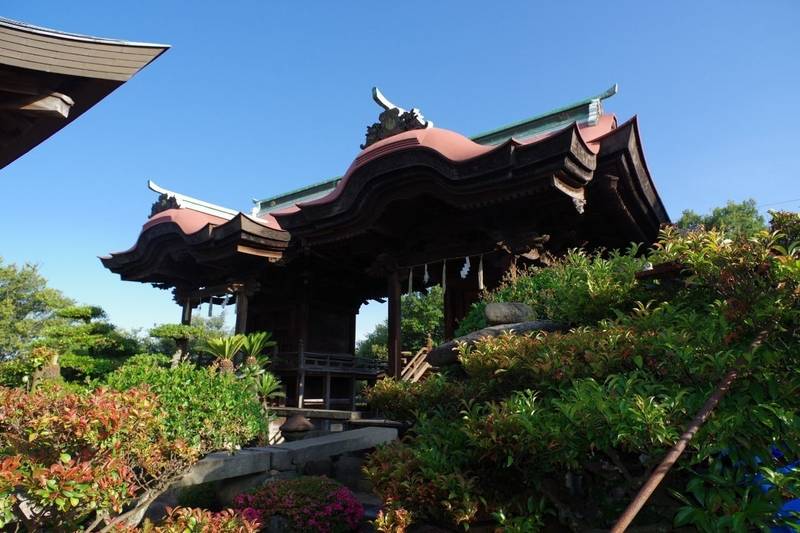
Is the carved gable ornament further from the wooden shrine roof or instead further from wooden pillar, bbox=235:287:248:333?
wooden pillar, bbox=235:287:248:333

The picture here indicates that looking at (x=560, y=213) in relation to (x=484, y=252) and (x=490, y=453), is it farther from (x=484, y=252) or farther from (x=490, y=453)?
(x=490, y=453)

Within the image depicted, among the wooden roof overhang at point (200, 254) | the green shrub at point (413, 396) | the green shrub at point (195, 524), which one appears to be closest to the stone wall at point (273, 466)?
the green shrub at point (195, 524)

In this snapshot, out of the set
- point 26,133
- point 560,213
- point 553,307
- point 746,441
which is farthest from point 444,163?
point 746,441

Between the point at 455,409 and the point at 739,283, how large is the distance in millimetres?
2386

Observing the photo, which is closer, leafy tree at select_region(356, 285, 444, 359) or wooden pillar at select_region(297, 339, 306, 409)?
wooden pillar at select_region(297, 339, 306, 409)

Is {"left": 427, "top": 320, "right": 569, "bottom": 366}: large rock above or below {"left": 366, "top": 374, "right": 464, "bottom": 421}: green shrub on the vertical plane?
above

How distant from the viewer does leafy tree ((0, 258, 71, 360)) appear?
105ft

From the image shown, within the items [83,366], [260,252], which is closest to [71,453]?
[260,252]

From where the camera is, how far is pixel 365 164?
942 centimetres

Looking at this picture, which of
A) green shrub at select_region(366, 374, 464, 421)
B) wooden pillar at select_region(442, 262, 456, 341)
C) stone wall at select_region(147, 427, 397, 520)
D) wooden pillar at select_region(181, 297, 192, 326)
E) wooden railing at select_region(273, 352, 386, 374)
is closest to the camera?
green shrub at select_region(366, 374, 464, 421)

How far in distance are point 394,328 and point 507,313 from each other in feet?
15.4

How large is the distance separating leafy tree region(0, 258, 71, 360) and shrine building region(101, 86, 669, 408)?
23.8 metres

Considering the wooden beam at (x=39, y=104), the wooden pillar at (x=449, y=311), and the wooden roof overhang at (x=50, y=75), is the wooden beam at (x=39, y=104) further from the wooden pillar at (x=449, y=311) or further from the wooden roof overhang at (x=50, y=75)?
the wooden pillar at (x=449, y=311)

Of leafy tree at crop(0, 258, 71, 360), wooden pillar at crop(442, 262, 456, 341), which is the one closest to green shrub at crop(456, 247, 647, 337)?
wooden pillar at crop(442, 262, 456, 341)
